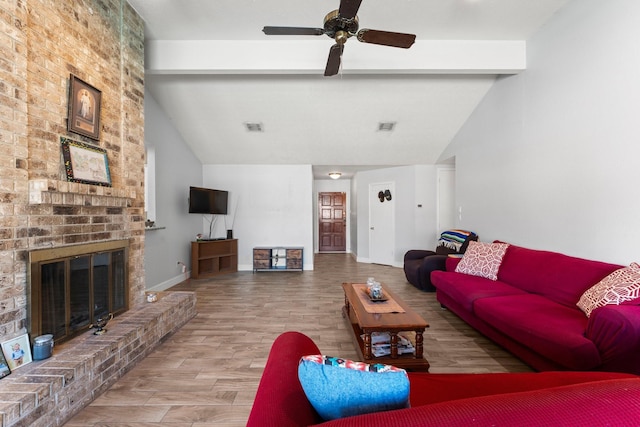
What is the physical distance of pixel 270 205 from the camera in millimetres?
5969

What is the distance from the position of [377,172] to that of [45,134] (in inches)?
226

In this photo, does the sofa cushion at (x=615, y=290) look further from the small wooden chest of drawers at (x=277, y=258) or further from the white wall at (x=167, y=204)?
the white wall at (x=167, y=204)

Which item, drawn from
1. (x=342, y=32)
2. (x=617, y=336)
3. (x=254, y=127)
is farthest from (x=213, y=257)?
(x=617, y=336)

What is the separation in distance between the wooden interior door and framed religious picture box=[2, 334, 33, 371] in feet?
24.1

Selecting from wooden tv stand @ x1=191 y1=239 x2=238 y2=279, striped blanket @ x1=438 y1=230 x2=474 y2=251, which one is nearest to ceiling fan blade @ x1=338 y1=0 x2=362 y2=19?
striped blanket @ x1=438 y1=230 x2=474 y2=251

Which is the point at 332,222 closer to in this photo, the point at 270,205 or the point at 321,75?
the point at 270,205

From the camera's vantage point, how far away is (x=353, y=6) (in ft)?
5.93

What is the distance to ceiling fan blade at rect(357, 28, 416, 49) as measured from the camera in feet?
6.95

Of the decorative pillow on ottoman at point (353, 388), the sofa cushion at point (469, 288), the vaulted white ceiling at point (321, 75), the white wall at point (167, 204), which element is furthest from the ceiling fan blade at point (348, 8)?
the white wall at point (167, 204)

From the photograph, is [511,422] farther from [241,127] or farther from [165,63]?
[241,127]

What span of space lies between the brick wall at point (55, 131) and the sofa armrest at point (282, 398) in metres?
1.81

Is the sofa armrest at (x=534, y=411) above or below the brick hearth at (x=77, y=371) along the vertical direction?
above

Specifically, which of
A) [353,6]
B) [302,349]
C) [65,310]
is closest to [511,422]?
[302,349]

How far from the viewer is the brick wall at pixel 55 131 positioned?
169 cm
